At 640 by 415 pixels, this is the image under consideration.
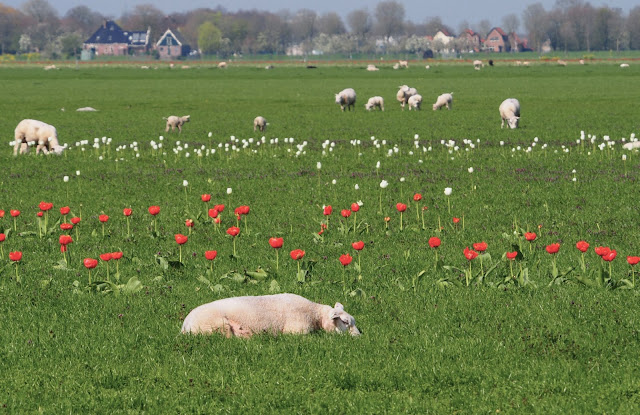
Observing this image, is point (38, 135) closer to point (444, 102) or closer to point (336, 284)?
point (336, 284)

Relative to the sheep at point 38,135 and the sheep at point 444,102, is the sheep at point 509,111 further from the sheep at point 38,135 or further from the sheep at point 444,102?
the sheep at point 38,135

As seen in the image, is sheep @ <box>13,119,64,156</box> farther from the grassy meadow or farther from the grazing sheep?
the grazing sheep

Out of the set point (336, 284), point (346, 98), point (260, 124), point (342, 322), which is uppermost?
point (346, 98)

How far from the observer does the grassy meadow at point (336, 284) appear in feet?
27.3

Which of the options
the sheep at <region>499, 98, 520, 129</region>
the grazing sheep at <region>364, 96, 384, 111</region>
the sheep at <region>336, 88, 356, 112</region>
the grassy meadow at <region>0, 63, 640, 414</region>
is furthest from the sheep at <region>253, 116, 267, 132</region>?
the grazing sheep at <region>364, 96, 384, 111</region>

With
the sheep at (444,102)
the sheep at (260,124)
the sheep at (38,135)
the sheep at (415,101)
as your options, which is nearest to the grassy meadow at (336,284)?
the sheep at (38,135)

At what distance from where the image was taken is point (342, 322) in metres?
9.78

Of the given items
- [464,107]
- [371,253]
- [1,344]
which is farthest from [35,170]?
[464,107]

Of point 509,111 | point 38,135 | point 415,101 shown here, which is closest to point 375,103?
point 415,101

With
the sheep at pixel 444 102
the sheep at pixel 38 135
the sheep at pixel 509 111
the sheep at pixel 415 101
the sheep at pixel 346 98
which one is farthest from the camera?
the sheep at pixel 346 98

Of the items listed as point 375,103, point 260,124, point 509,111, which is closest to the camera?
point 260,124

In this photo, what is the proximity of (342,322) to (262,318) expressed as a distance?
3.14 feet

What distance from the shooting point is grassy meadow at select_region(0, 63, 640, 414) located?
27.3ft

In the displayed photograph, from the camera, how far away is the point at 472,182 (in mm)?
21422
